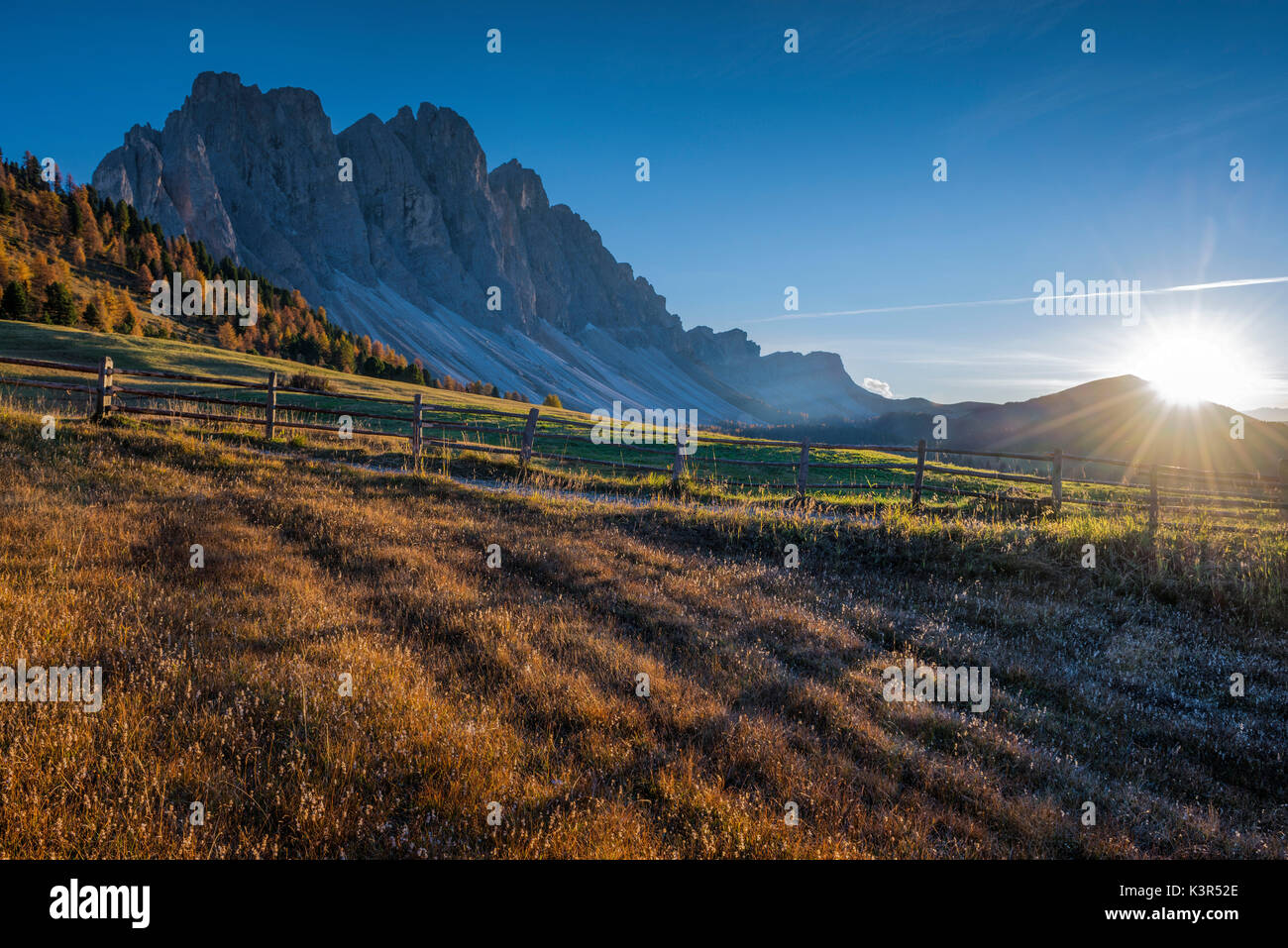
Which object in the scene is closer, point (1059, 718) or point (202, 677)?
point (202, 677)

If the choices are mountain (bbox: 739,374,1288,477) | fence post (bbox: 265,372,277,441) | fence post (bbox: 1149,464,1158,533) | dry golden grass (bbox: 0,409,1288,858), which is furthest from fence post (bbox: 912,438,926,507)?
mountain (bbox: 739,374,1288,477)

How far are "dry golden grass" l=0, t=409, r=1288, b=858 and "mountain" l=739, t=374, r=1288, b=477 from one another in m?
90.8

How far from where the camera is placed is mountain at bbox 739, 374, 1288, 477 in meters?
97.2

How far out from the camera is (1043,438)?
130 meters

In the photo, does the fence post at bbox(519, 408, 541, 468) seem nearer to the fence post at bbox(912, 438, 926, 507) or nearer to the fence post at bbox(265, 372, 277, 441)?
the fence post at bbox(265, 372, 277, 441)

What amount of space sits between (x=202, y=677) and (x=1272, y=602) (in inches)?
501

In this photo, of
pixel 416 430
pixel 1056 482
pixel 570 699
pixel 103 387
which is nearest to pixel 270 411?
pixel 103 387

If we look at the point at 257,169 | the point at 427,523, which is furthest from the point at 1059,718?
the point at 257,169

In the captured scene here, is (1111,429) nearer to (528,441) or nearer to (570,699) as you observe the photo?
(528,441)

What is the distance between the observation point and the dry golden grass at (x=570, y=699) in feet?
9.98

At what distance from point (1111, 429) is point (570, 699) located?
6358 inches
